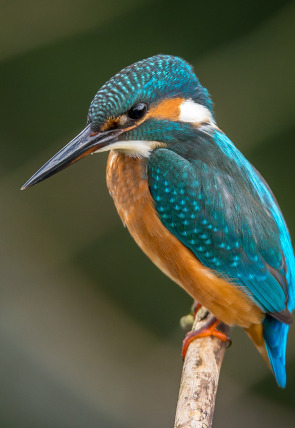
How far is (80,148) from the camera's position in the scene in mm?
2180

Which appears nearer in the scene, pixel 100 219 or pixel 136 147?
pixel 136 147

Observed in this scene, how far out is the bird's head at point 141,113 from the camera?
7.07 feet

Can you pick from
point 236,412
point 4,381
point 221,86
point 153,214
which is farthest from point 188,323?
point 221,86

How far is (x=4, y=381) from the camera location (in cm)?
355

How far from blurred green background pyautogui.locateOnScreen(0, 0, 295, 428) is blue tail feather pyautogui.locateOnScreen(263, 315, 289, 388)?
107cm

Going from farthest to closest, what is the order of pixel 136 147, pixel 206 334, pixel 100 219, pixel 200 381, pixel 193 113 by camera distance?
pixel 100 219
pixel 206 334
pixel 193 113
pixel 136 147
pixel 200 381

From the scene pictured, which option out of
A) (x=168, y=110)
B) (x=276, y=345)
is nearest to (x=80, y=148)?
(x=168, y=110)

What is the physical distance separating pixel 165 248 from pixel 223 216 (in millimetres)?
215

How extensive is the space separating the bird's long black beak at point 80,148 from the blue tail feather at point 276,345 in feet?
2.75

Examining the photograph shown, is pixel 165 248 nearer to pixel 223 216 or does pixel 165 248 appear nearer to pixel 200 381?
pixel 223 216

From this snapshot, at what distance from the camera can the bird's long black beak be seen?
2.18m

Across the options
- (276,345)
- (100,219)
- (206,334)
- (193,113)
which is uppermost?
(193,113)

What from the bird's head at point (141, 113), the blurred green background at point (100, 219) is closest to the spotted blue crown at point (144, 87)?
the bird's head at point (141, 113)

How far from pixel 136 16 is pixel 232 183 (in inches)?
65.0
